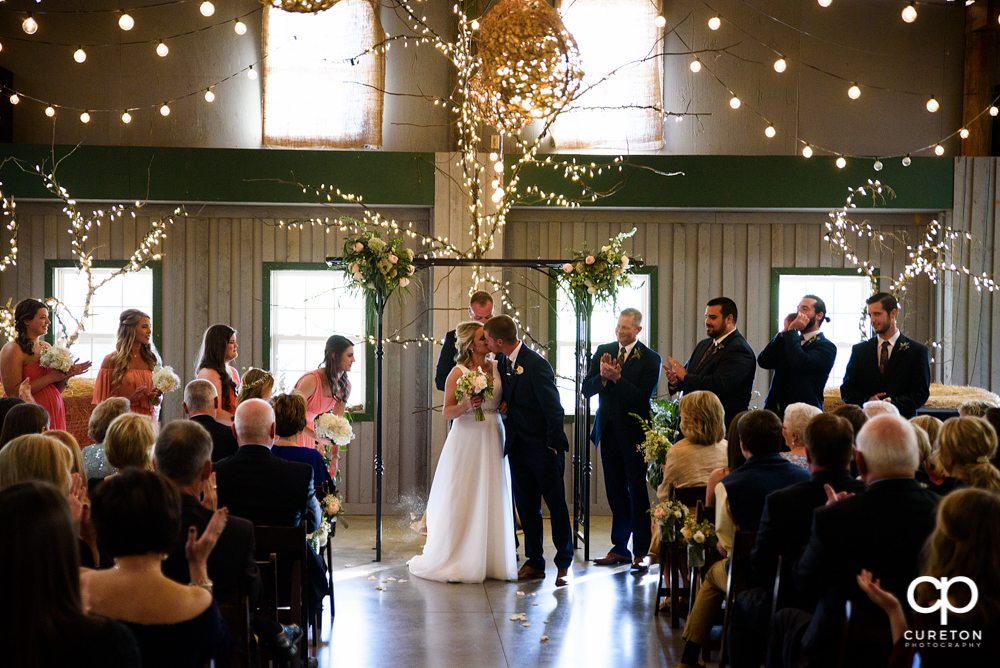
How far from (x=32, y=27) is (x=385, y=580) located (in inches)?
190

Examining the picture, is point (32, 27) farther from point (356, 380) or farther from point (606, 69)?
point (606, 69)

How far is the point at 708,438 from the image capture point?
5.33 m

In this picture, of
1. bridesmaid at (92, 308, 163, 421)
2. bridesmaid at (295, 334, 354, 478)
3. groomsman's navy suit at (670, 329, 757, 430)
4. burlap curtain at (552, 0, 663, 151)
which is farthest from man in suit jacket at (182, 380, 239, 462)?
burlap curtain at (552, 0, 663, 151)

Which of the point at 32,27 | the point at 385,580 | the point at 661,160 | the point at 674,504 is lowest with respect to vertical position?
the point at 385,580

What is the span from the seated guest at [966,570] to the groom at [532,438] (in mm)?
3775

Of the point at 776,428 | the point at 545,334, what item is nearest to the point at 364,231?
the point at 545,334

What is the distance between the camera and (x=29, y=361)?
6.19 metres

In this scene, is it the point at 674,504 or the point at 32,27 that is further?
the point at 32,27

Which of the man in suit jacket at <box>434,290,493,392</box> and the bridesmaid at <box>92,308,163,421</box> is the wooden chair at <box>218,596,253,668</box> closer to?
the bridesmaid at <box>92,308,163,421</box>

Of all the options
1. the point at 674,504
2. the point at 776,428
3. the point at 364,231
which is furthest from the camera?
the point at 364,231

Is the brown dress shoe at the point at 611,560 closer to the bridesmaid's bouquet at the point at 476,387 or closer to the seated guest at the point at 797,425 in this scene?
the bridesmaid's bouquet at the point at 476,387

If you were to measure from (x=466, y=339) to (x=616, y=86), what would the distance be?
393 cm

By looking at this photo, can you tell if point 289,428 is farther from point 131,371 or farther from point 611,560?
point 611,560

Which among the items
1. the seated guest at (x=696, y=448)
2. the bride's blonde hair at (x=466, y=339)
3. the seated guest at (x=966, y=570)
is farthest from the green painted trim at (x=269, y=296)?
the seated guest at (x=966, y=570)
